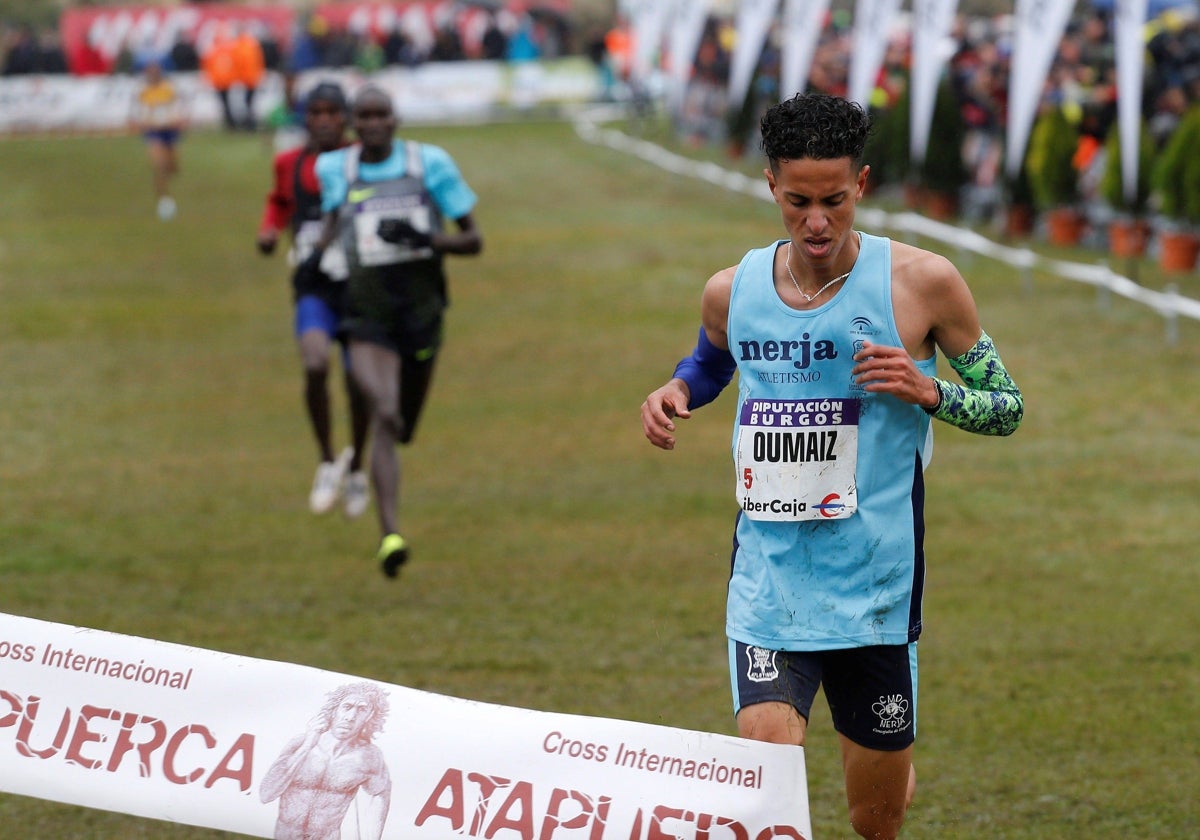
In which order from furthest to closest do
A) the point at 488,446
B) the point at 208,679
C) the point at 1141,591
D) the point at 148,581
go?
the point at 488,446, the point at 148,581, the point at 1141,591, the point at 208,679

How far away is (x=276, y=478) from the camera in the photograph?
11719 millimetres

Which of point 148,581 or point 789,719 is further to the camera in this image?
point 148,581

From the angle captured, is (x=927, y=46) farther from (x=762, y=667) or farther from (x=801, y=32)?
(x=762, y=667)

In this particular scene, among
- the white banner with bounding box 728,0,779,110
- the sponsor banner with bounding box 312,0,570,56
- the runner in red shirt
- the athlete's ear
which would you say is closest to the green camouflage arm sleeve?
the athlete's ear

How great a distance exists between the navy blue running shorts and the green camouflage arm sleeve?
1.82 feet

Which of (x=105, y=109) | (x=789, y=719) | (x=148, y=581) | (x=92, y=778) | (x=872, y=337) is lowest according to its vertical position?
(x=105, y=109)

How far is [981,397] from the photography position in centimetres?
435

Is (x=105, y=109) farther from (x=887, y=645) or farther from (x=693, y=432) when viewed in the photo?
(x=887, y=645)

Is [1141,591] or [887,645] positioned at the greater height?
[887,645]

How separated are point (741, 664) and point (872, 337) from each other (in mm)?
822

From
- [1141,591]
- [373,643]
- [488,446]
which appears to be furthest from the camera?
[488,446]

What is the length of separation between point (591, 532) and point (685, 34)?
2522cm

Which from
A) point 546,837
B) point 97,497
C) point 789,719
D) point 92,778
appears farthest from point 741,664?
point 97,497

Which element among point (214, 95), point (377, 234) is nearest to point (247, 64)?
point (214, 95)
